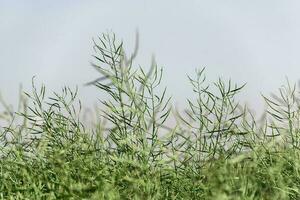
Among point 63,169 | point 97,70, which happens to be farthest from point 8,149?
point 63,169

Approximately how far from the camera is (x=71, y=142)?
153 inches

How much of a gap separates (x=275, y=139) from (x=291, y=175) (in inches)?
11.2

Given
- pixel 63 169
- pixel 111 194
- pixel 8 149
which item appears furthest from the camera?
pixel 8 149

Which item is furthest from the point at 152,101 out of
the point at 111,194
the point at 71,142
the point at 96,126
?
the point at 111,194

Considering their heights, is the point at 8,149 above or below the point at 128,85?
below

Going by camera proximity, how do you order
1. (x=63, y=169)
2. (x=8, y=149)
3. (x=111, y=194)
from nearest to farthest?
(x=111, y=194) → (x=63, y=169) → (x=8, y=149)

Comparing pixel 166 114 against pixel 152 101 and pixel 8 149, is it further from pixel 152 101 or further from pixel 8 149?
pixel 8 149

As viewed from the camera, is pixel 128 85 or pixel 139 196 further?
pixel 128 85

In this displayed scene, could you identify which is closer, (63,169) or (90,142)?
(63,169)

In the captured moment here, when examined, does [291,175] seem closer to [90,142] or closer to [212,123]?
[212,123]

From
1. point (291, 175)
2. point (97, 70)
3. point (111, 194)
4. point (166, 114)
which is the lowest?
point (111, 194)

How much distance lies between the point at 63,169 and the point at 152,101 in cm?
76

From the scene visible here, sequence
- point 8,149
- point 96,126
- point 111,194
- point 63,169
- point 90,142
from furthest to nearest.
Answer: point 8,149, point 90,142, point 96,126, point 63,169, point 111,194

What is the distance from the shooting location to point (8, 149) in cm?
398
